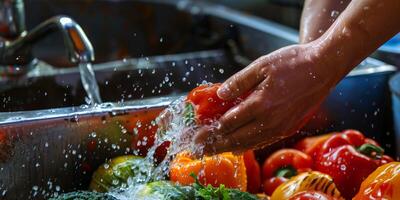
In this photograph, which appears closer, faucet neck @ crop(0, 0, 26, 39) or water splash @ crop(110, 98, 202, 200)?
water splash @ crop(110, 98, 202, 200)

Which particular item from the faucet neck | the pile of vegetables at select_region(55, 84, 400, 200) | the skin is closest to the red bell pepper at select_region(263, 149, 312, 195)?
the pile of vegetables at select_region(55, 84, 400, 200)

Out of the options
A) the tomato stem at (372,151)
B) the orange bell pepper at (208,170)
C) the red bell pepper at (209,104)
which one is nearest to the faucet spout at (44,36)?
the orange bell pepper at (208,170)

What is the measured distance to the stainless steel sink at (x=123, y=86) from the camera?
1.31 m

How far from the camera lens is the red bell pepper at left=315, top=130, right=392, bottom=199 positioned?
1.28 metres

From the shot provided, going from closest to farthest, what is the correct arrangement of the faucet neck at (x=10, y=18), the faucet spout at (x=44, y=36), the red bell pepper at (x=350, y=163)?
the red bell pepper at (x=350, y=163) < the faucet spout at (x=44, y=36) < the faucet neck at (x=10, y=18)

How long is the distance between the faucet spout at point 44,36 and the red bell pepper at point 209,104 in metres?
0.61

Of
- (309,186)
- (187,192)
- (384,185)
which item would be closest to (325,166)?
(309,186)

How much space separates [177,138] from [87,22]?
69.8 inches

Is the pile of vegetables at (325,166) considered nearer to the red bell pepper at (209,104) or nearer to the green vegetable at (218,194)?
Answer: the green vegetable at (218,194)

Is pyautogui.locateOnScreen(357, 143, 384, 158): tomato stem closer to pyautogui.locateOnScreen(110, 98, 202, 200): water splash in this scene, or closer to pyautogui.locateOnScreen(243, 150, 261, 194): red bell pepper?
pyautogui.locateOnScreen(243, 150, 261, 194): red bell pepper

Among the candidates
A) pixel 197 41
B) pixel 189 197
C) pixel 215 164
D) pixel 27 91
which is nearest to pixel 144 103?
pixel 215 164

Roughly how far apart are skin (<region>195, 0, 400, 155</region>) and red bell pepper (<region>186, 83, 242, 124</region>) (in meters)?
0.02

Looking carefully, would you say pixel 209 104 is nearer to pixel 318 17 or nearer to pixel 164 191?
pixel 164 191

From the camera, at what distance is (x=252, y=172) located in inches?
54.4
